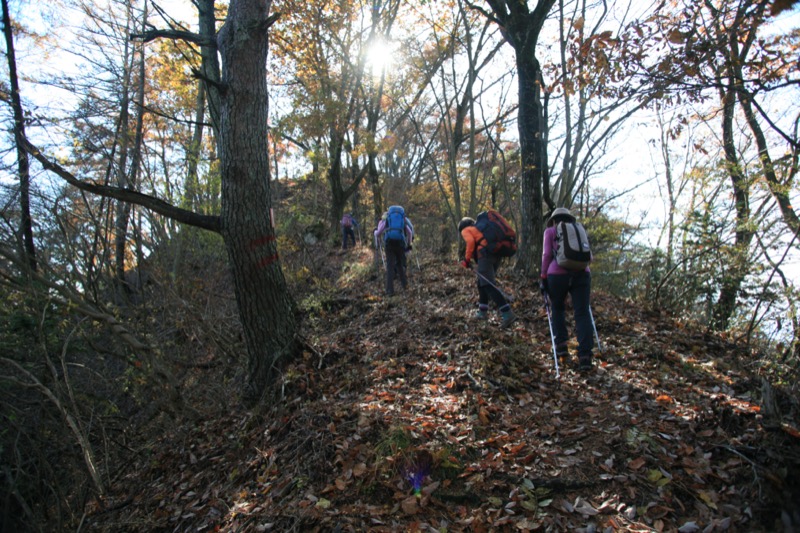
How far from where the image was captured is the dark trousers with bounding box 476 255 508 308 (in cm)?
698

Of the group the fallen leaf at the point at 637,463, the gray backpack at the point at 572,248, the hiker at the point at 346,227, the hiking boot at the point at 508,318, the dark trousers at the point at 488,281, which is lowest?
the fallen leaf at the point at 637,463

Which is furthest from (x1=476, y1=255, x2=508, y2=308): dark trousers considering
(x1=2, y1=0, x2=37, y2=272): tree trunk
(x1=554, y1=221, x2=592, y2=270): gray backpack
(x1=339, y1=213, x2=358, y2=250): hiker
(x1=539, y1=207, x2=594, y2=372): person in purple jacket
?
(x1=339, y1=213, x2=358, y2=250): hiker

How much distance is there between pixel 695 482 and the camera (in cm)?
312

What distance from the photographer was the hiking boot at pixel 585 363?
205 inches

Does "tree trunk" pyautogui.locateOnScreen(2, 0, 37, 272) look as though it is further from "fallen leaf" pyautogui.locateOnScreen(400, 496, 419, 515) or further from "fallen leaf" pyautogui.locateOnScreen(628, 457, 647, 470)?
"fallen leaf" pyautogui.locateOnScreen(628, 457, 647, 470)

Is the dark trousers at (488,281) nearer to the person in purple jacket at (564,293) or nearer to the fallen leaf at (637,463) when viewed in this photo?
the person in purple jacket at (564,293)

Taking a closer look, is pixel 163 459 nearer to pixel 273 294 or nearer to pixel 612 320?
pixel 273 294

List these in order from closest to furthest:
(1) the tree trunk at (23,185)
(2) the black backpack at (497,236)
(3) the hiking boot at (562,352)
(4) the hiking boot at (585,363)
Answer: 1. (4) the hiking boot at (585,363)
2. (3) the hiking boot at (562,352)
3. (1) the tree trunk at (23,185)
4. (2) the black backpack at (497,236)

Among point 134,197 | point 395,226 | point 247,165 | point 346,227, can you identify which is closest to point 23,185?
point 134,197

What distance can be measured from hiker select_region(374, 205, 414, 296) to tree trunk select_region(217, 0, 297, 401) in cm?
460

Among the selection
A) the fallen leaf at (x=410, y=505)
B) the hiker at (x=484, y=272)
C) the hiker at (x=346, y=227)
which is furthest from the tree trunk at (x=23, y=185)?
the hiker at (x=346, y=227)

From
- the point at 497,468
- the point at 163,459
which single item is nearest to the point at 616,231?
the point at 497,468

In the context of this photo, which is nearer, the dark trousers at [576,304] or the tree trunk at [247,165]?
the tree trunk at [247,165]

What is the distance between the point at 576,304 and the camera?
5398mm
